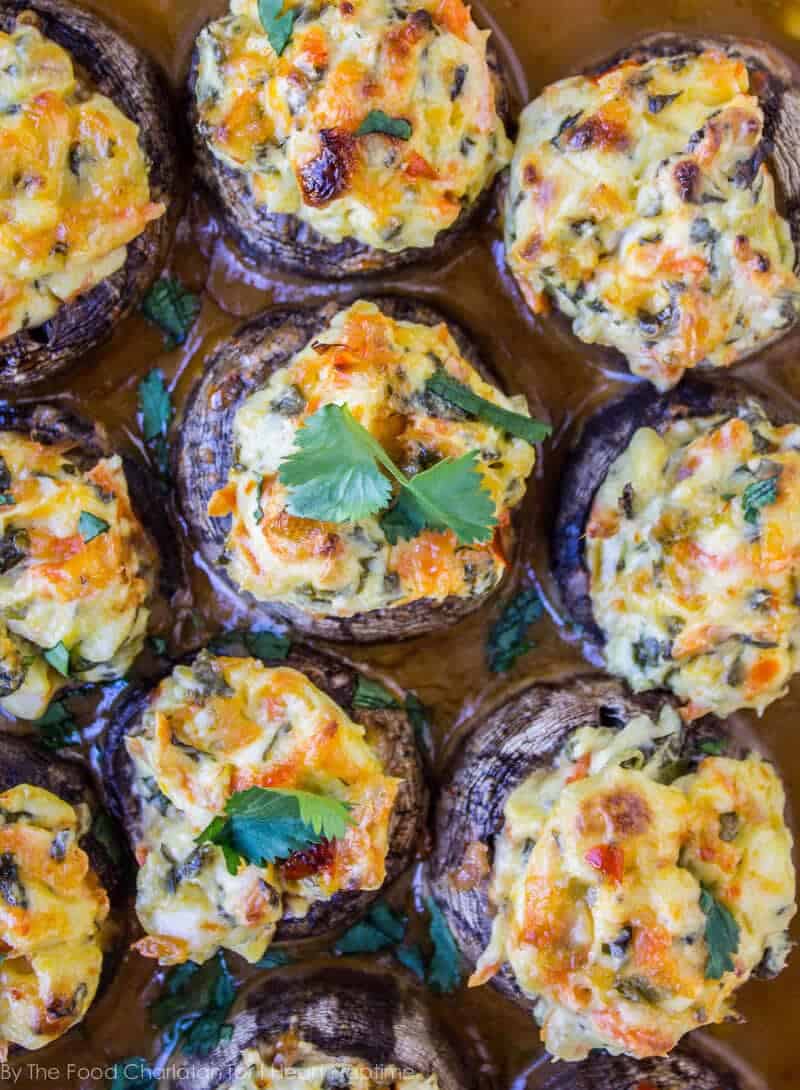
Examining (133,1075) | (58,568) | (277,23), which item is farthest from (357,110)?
(133,1075)

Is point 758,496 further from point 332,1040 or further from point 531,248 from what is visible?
point 332,1040

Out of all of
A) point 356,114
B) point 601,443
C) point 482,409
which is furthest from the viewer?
point 601,443

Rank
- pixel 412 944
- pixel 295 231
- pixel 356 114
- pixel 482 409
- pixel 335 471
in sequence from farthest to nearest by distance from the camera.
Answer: pixel 412 944
pixel 295 231
pixel 482 409
pixel 356 114
pixel 335 471

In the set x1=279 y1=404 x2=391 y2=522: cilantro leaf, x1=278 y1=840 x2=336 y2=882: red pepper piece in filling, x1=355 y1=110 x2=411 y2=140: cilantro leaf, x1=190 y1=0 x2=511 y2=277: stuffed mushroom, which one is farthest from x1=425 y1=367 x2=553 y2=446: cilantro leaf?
x1=278 y1=840 x2=336 y2=882: red pepper piece in filling

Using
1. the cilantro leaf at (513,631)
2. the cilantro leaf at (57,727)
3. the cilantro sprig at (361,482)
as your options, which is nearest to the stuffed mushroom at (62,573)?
the cilantro leaf at (57,727)

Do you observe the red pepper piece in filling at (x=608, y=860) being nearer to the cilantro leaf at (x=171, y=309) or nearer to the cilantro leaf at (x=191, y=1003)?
the cilantro leaf at (x=191, y=1003)
